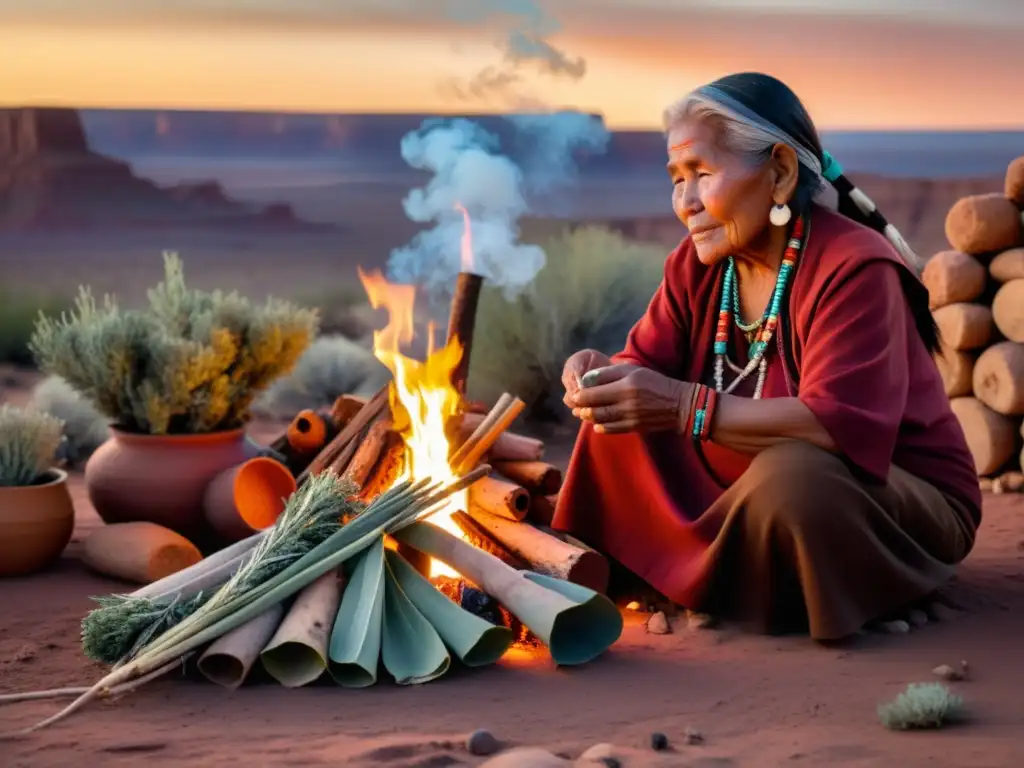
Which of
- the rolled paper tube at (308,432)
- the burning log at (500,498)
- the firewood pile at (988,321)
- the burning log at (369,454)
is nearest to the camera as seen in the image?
the burning log at (500,498)

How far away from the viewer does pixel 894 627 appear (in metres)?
4.26

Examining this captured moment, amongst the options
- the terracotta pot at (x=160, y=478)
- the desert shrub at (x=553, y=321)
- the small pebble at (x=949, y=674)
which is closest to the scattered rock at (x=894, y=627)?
the small pebble at (x=949, y=674)

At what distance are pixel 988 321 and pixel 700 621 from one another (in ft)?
11.0

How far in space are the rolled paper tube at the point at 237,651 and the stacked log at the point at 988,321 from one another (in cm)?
422

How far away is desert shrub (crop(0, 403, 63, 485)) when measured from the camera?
5.27m

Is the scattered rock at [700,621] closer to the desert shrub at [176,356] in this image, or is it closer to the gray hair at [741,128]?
the gray hair at [741,128]

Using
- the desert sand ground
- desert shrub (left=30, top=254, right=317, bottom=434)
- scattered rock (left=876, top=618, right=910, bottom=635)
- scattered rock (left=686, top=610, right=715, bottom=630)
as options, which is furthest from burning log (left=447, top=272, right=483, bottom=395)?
scattered rock (left=876, top=618, right=910, bottom=635)

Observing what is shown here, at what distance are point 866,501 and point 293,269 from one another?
16069 millimetres

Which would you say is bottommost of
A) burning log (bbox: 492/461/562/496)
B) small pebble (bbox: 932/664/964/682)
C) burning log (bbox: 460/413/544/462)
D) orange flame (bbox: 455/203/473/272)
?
small pebble (bbox: 932/664/964/682)

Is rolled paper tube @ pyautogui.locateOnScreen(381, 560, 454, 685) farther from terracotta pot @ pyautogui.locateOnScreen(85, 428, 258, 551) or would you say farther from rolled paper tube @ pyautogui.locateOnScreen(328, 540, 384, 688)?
terracotta pot @ pyautogui.locateOnScreen(85, 428, 258, 551)

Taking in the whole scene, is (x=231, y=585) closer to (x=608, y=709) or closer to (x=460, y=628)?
(x=460, y=628)

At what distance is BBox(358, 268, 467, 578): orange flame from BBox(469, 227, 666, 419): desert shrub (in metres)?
3.97

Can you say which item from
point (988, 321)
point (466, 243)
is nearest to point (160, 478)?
point (466, 243)

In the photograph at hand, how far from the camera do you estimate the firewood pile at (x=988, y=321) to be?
676 cm
